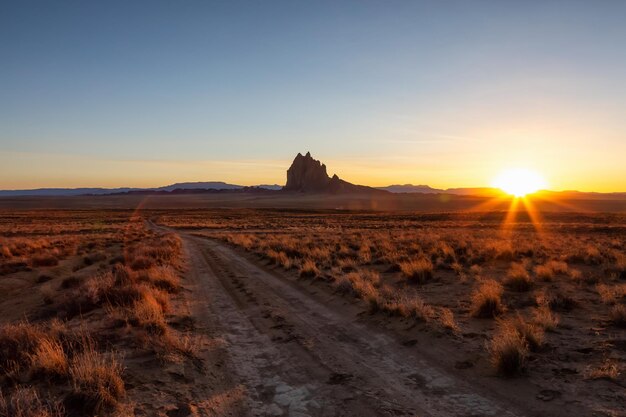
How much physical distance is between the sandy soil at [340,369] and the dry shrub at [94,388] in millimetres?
1654

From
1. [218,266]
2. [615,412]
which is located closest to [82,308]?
[218,266]

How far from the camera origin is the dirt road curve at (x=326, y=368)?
17.5 ft

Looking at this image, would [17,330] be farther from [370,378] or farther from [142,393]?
[370,378]

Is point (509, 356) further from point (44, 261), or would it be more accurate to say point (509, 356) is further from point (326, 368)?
point (44, 261)

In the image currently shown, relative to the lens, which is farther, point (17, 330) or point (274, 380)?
point (17, 330)

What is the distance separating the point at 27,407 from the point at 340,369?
416cm

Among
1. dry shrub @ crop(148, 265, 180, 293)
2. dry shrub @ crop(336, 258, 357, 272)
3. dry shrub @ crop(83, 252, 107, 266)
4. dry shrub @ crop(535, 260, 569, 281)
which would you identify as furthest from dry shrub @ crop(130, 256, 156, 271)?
dry shrub @ crop(535, 260, 569, 281)

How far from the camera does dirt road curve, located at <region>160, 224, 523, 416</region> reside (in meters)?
5.34

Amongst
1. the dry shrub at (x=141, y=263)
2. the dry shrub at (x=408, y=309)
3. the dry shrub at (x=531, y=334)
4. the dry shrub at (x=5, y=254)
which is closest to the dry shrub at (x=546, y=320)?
A: the dry shrub at (x=531, y=334)

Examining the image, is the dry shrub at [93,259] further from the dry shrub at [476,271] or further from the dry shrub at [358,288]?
the dry shrub at [476,271]

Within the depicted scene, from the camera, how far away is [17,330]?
23.2 ft

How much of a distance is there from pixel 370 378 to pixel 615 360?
388 centimetres

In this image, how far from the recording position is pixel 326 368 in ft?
22.0

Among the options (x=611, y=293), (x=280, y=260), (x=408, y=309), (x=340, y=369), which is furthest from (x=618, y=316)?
(x=280, y=260)
